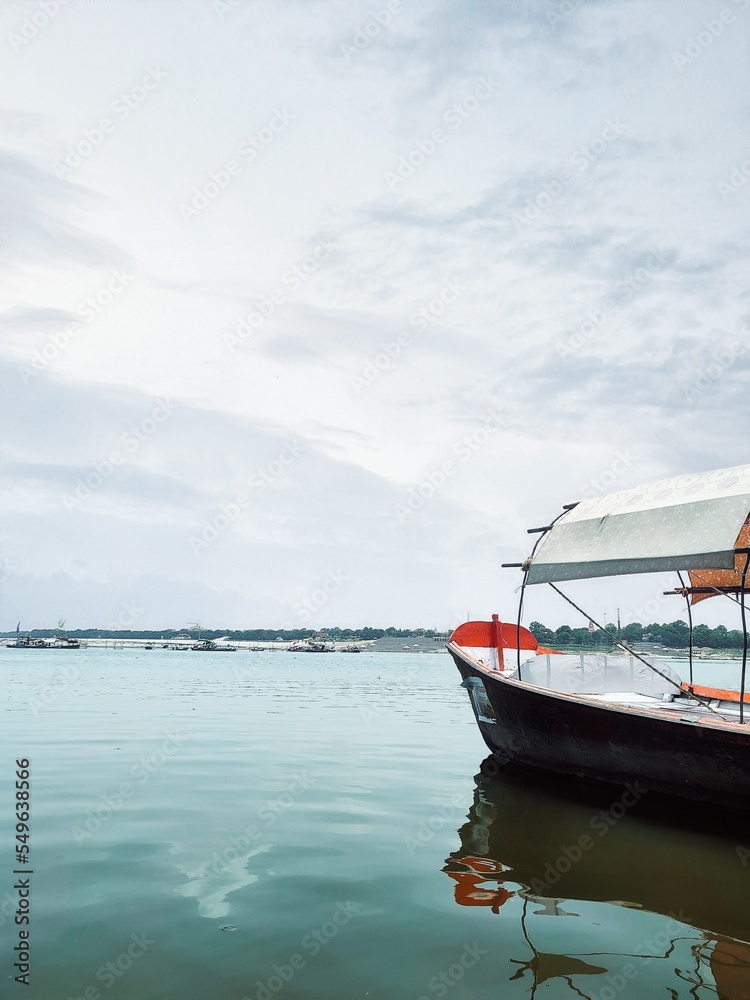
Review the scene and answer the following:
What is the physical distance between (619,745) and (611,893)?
3.45m

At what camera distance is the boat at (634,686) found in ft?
31.9

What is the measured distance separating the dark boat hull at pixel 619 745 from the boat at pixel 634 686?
0.02 meters

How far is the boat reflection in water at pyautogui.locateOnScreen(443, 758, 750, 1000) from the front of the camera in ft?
18.5

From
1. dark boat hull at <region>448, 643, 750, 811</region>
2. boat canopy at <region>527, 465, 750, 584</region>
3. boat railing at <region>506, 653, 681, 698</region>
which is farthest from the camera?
boat railing at <region>506, 653, 681, 698</region>

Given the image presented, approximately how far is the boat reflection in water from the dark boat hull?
43 cm

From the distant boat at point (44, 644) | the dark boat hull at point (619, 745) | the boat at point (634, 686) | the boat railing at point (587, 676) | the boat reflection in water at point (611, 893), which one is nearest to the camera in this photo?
the boat reflection in water at point (611, 893)

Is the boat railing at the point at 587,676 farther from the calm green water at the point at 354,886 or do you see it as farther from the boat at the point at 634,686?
the calm green water at the point at 354,886

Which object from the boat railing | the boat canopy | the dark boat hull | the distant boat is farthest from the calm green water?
the distant boat

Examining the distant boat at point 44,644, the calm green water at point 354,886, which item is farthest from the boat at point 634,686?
the distant boat at point 44,644

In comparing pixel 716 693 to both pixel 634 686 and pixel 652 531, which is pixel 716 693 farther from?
pixel 652 531

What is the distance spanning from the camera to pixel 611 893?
7.44 m

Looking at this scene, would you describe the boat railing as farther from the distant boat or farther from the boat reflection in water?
the distant boat

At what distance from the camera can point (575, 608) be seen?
1271cm

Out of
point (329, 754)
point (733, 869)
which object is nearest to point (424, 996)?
point (733, 869)
